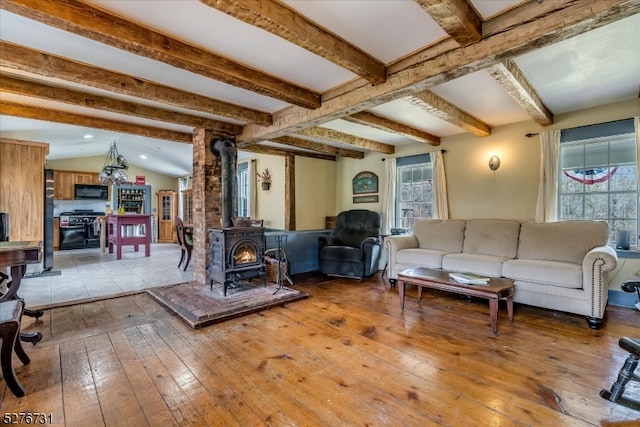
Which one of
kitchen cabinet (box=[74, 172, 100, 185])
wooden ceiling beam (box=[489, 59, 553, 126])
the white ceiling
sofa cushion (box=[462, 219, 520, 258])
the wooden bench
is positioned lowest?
the wooden bench

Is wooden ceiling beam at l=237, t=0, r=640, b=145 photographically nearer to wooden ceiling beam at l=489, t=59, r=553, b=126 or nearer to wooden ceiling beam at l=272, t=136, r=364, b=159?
wooden ceiling beam at l=489, t=59, r=553, b=126

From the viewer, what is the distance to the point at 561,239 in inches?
142

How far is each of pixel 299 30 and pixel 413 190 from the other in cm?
422

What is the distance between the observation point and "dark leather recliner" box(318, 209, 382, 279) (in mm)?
4957

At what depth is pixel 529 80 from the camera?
2951 mm

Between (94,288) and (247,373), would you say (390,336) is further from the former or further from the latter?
(94,288)

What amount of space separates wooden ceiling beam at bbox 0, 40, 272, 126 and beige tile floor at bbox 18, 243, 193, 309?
103 inches

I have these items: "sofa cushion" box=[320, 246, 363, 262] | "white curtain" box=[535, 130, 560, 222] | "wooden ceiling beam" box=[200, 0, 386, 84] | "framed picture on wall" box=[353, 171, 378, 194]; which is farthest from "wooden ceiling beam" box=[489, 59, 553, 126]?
"sofa cushion" box=[320, 246, 363, 262]

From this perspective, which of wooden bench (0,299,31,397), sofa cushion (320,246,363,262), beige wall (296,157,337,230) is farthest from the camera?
beige wall (296,157,337,230)

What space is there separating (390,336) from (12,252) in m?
3.28

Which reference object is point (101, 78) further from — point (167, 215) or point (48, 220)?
point (167, 215)

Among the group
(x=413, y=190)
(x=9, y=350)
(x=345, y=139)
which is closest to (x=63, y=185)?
(x=345, y=139)

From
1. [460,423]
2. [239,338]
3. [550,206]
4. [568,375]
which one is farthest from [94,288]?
[550,206]

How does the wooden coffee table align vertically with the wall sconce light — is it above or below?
below
